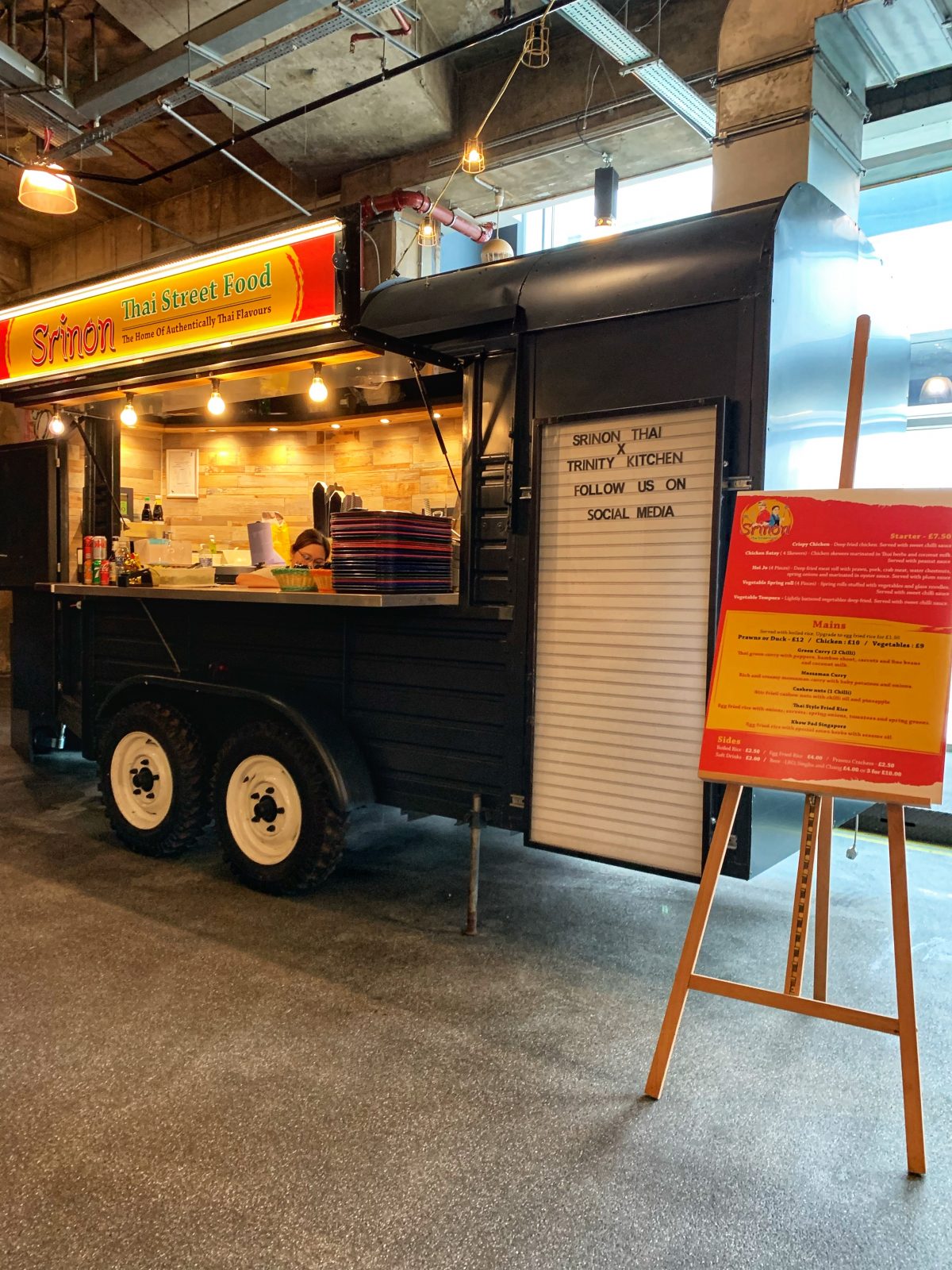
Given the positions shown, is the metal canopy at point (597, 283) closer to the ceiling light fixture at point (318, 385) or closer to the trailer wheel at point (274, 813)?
the ceiling light fixture at point (318, 385)

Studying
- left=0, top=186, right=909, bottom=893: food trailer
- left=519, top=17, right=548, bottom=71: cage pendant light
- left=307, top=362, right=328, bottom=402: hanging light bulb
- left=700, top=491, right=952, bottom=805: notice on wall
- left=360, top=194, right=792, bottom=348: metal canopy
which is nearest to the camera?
left=700, top=491, right=952, bottom=805: notice on wall

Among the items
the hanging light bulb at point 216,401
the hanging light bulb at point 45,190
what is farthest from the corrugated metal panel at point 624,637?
the hanging light bulb at point 45,190

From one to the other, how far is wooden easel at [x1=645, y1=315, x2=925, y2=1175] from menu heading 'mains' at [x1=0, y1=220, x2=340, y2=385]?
251 cm

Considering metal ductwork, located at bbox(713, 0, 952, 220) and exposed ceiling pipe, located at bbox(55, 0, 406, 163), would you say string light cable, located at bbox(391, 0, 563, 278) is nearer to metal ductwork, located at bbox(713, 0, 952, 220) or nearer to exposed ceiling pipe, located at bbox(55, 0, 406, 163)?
exposed ceiling pipe, located at bbox(55, 0, 406, 163)

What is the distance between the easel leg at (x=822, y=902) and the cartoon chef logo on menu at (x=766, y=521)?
88 cm

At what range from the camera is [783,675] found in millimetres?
2537

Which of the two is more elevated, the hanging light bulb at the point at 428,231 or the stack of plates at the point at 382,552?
the hanging light bulb at the point at 428,231

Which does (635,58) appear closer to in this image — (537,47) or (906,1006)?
(537,47)

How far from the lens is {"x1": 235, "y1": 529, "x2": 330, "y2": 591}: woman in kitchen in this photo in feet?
14.3

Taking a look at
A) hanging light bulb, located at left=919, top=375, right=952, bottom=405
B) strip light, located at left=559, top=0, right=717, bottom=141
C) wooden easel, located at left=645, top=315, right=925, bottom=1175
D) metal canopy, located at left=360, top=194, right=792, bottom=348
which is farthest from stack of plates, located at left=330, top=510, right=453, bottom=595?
hanging light bulb, located at left=919, top=375, right=952, bottom=405

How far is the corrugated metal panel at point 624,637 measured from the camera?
306 cm

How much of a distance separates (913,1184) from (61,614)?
18.1 feet

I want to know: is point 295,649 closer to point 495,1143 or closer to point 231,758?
point 231,758

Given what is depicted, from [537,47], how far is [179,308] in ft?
12.7
